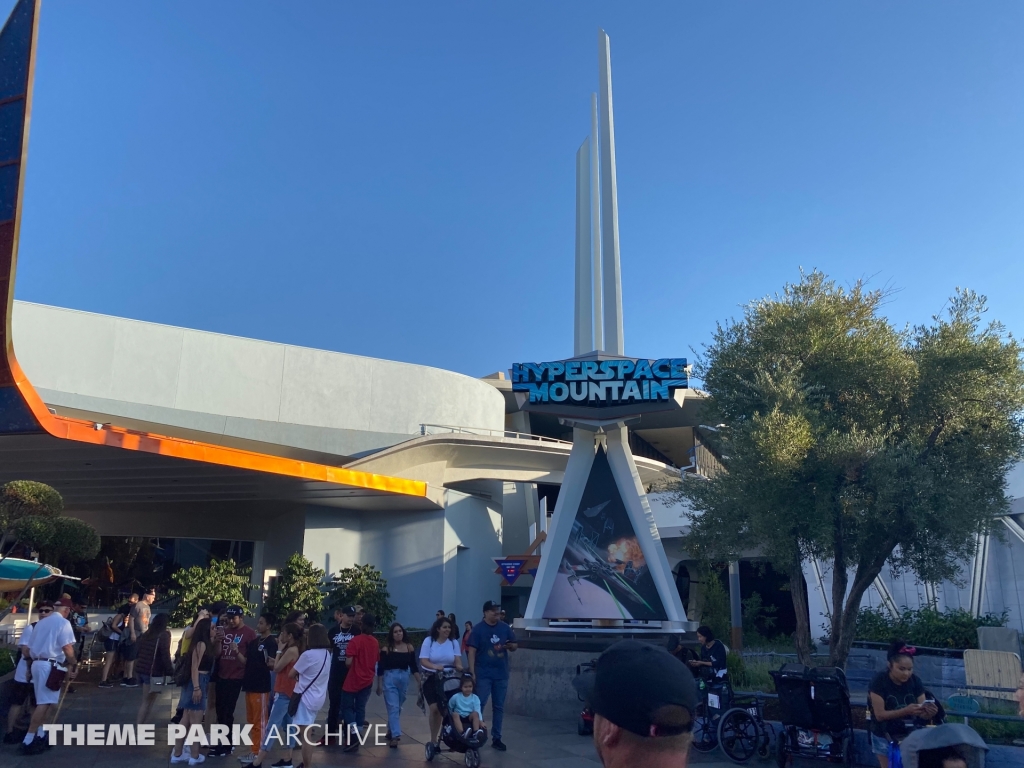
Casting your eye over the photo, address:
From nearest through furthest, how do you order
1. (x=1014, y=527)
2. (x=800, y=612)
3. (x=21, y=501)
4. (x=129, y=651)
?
(x=21, y=501), (x=800, y=612), (x=129, y=651), (x=1014, y=527)

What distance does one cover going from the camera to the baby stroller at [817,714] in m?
8.24

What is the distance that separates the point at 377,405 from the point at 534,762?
969 inches

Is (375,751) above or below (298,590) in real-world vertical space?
below

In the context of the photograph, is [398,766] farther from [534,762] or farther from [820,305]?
[820,305]

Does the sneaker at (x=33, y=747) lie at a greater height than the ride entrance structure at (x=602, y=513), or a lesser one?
lesser

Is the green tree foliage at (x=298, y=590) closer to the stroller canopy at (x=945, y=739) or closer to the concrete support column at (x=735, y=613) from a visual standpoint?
the concrete support column at (x=735, y=613)

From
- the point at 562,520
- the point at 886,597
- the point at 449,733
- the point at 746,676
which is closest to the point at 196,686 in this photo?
the point at 449,733

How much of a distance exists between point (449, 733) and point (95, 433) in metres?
11.6

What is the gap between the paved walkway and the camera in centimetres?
855

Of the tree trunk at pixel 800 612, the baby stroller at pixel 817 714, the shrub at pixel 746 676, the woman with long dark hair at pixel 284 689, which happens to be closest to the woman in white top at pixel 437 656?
the woman with long dark hair at pixel 284 689

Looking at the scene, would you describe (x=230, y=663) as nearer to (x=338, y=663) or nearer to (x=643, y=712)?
(x=338, y=663)

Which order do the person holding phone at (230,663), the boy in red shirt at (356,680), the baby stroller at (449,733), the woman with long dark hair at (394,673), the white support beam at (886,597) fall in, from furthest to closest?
the white support beam at (886,597) → the woman with long dark hair at (394,673) → the boy in red shirt at (356,680) → the person holding phone at (230,663) → the baby stroller at (449,733)

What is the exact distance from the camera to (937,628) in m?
16.3

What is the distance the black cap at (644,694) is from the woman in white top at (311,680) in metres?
6.49
